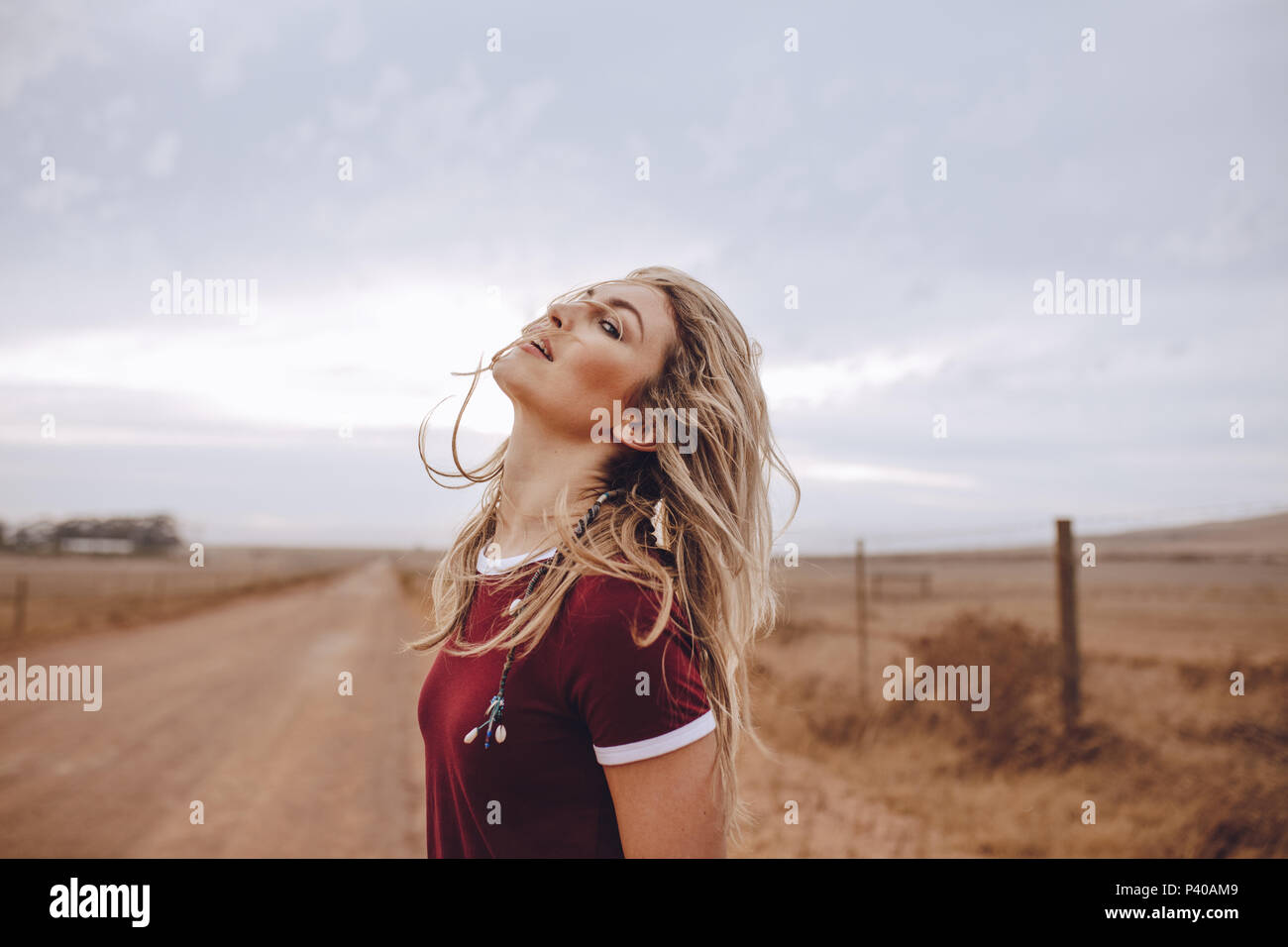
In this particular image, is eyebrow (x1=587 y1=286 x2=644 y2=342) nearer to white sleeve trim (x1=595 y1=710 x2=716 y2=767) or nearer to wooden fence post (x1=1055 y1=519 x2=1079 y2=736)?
white sleeve trim (x1=595 y1=710 x2=716 y2=767)

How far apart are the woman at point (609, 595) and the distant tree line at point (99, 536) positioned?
128m

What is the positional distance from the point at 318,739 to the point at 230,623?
16.7 m

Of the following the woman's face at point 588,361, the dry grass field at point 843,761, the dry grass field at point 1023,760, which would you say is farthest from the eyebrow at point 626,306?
the dry grass field at point 1023,760

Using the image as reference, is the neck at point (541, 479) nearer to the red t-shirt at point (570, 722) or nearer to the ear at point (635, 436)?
the ear at point (635, 436)

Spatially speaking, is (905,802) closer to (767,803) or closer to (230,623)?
(767,803)

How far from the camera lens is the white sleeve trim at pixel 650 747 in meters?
1.15

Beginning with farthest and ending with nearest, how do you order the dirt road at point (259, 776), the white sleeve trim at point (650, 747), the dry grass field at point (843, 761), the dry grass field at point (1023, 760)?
1. the dirt road at point (259, 776)
2. the dry grass field at point (843, 761)
3. the dry grass field at point (1023, 760)
4. the white sleeve trim at point (650, 747)

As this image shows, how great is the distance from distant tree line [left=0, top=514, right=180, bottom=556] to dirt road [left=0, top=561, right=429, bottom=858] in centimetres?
11475

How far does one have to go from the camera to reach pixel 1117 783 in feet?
19.1

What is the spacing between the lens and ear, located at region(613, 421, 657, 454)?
1495 millimetres

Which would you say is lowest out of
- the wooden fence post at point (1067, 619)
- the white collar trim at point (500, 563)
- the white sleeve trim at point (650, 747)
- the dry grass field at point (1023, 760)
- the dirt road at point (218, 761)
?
the dirt road at point (218, 761)

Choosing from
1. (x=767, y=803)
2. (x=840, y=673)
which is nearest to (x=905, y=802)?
(x=767, y=803)
